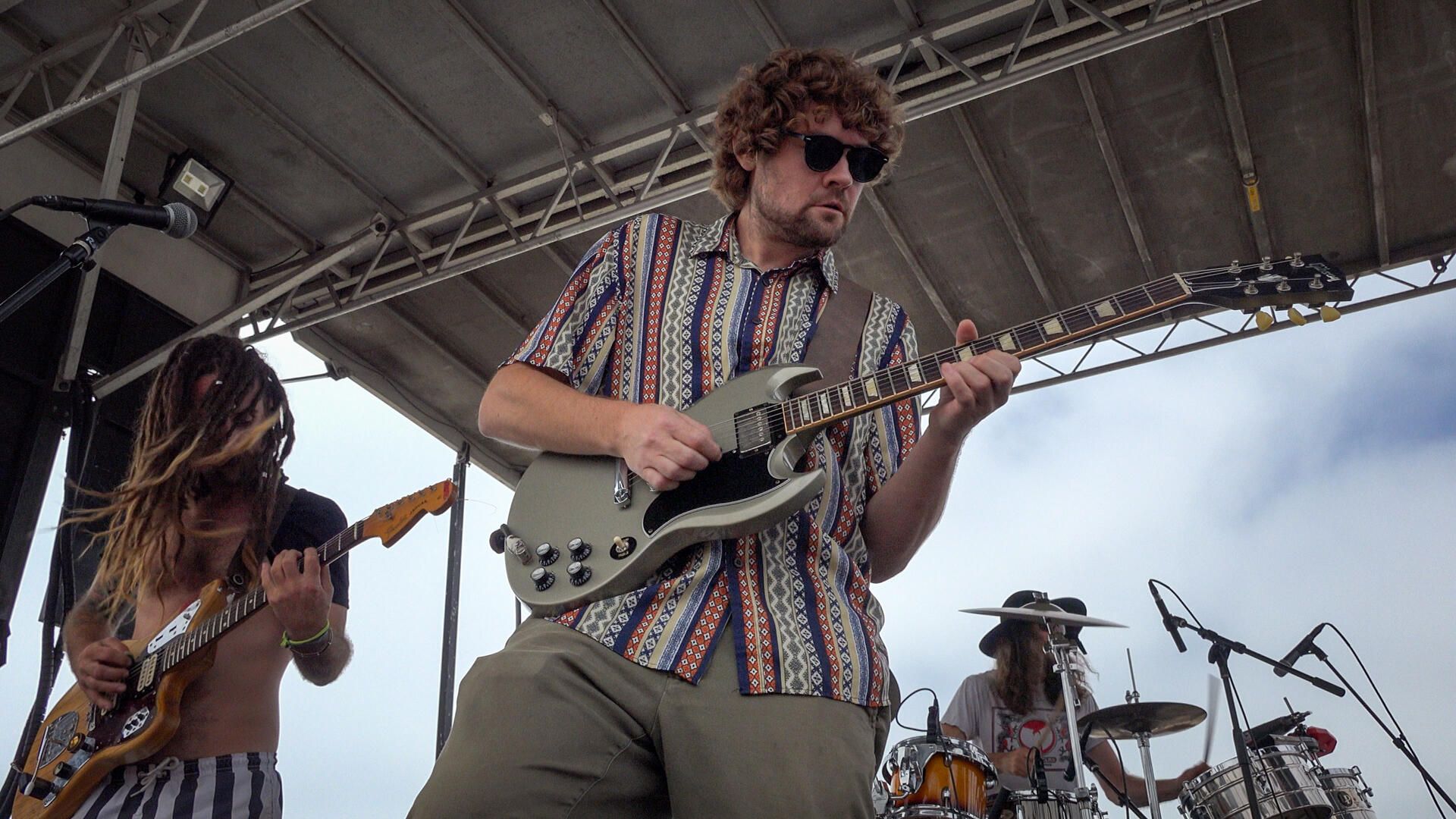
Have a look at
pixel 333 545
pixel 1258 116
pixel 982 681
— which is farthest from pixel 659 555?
pixel 1258 116

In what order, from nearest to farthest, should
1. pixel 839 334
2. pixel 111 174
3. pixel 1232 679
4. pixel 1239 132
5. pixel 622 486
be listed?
pixel 622 486 → pixel 839 334 → pixel 1232 679 → pixel 111 174 → pixel 1239 132

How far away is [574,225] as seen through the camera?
756cm

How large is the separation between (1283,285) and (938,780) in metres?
3.67

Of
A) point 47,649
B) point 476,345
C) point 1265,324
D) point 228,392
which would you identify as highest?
point 476,345

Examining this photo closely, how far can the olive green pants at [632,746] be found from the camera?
1371 millimetres

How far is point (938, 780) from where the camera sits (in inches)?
A: 207

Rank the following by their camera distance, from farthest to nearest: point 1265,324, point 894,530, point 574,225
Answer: point 574,225 < point 1265,324 < point 894,530

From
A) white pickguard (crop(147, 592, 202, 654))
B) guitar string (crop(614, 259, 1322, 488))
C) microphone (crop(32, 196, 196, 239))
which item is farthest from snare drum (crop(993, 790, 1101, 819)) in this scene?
microphone (crop(32, 196, 196, 239))

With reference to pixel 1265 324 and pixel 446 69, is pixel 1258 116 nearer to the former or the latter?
pixel 446 69

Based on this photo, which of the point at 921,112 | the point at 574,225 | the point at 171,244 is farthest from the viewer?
the point at 171,244

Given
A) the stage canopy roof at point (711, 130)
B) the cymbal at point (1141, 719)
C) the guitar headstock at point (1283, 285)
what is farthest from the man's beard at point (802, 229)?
the stage canopy roof at point (711, 130)

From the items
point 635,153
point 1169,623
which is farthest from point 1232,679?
point 635,153

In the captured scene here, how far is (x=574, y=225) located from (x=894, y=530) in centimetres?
603

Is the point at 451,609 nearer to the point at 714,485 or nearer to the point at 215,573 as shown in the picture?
the point at 215,573
